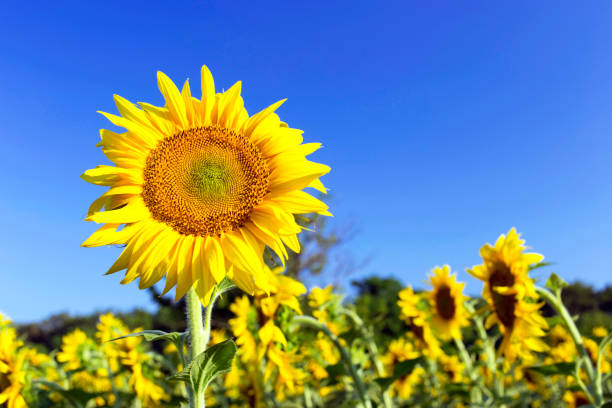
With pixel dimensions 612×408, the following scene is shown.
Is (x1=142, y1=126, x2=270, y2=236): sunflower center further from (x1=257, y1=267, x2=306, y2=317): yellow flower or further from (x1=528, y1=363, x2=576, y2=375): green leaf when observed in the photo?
(x1=528, y1=363, x2=576, y2=375): green leaf

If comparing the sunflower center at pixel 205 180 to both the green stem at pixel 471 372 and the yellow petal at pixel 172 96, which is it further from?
the green stem at pixel 471 372

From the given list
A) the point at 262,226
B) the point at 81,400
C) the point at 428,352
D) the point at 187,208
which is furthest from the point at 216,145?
the point at 428,352

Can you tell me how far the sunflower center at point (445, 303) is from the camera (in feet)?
16.7

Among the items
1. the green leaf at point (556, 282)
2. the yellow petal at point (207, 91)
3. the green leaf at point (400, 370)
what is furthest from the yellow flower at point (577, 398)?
the yellow petal at point (207, 91)

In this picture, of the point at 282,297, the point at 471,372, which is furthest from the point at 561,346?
the point at 282,297

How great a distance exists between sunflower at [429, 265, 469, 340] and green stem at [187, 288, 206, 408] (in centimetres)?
347

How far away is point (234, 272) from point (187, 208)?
0.37 meters

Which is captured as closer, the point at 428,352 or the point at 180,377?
the point at 180,377

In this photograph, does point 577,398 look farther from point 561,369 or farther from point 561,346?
point 561,369

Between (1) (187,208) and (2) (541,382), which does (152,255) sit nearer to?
(1) (187,208)

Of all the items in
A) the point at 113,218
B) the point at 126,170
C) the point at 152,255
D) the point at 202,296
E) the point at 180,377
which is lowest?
the point at 180,377

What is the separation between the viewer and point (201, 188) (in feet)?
7.13

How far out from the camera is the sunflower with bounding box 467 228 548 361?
3615 millimetres

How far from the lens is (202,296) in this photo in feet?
6.52
